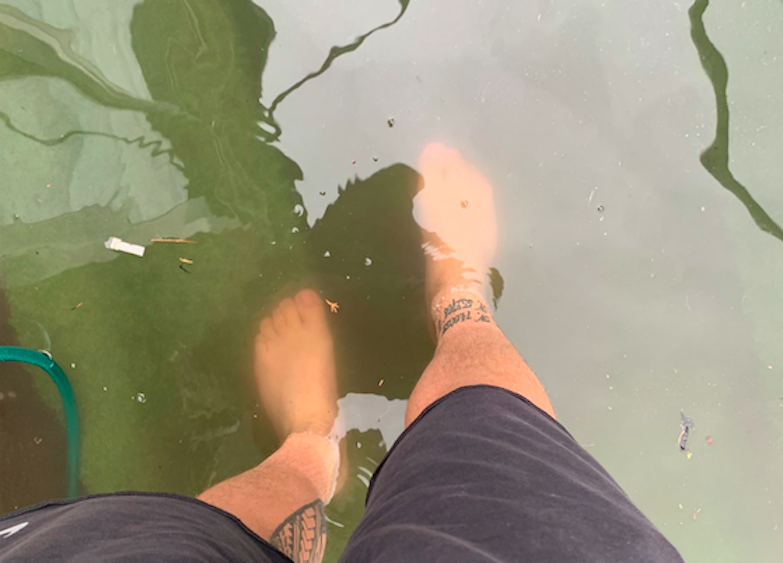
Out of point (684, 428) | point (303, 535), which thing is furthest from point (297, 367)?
point (684, 428)

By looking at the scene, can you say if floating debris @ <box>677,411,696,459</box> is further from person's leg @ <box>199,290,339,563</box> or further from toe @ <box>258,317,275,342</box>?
toe @ <box>258,317,275,342</box>

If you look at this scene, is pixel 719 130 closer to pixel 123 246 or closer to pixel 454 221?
pixel 454 221

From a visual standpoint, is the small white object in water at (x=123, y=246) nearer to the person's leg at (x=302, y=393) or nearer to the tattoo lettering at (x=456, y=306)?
the person's leg at (x=302, y=393)

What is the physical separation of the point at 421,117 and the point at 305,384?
65 cm

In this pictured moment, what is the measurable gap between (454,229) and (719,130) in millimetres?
585

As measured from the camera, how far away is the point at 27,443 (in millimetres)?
1109

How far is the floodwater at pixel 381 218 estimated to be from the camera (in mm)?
1024

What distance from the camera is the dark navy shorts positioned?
52cm

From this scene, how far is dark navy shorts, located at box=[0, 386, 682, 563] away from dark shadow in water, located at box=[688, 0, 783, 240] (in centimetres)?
70

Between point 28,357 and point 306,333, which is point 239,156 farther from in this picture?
point 28,357

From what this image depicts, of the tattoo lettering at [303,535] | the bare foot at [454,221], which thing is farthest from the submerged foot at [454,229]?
the tattoo lettering at [303,535]

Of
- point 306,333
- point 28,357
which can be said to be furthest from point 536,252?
point 28,357

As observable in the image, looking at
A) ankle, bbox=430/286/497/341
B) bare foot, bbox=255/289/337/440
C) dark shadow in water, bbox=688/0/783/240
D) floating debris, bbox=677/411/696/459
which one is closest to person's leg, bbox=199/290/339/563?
bare foot, bbox=255/289/337/440

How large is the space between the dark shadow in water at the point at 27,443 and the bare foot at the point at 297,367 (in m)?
0.48
